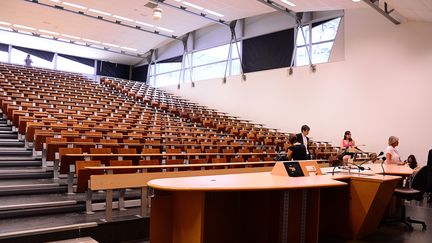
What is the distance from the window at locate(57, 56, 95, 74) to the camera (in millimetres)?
16641

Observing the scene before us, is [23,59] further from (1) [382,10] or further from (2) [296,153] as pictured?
(2) [296,153]

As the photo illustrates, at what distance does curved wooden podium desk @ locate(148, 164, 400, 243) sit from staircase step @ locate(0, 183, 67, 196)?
6.25 ft

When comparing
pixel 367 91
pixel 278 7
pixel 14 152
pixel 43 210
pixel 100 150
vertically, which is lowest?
pixel 43 210

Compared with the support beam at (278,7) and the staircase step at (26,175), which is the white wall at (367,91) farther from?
the staircase step at (26,175)

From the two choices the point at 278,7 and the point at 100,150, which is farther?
the point at 278,7

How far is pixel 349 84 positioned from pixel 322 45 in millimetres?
1560

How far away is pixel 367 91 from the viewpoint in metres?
9.21

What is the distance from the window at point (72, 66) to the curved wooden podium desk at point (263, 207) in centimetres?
1569

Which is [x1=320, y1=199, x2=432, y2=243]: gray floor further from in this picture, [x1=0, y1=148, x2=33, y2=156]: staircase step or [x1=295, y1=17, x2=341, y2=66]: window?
[x1=295, y1=17, x2=341, y2=66]: window

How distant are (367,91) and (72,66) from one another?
13500 millimetres

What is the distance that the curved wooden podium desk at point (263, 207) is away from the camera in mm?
2510

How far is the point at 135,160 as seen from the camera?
4711mm

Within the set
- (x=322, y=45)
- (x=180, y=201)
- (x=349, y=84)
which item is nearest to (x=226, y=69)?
(x=322, y=45)

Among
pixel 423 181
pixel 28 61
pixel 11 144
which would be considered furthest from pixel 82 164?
pixel 28 61
